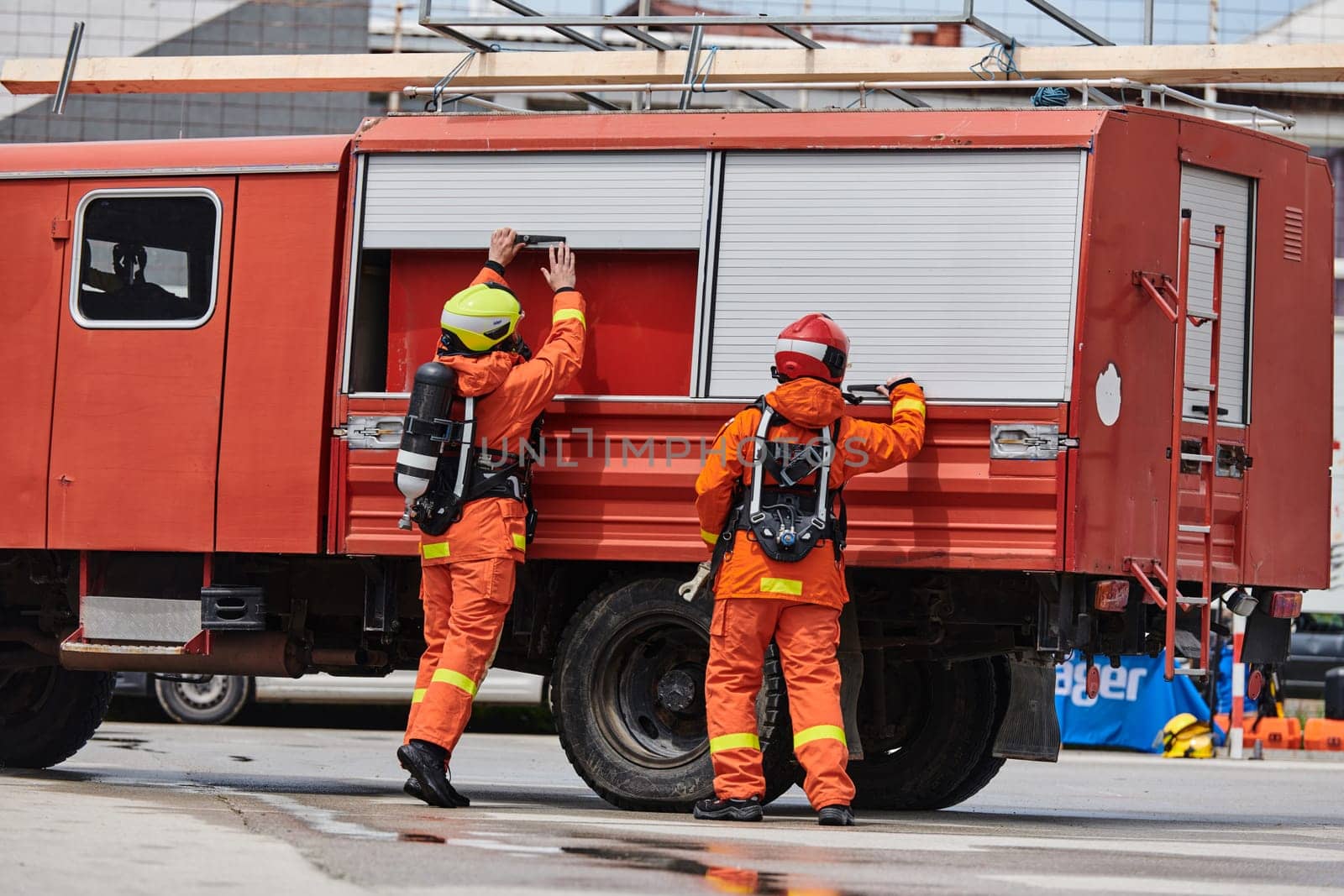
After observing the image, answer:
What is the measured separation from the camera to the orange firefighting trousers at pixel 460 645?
797 cm

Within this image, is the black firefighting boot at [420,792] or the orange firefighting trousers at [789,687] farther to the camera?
the black firefighting boot at [420,792]

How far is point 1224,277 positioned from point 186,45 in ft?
41.3

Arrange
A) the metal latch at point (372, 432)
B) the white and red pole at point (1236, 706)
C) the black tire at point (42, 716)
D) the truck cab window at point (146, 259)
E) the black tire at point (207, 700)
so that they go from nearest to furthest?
the metal latch at point (372, 432)
the truck cab window at point (146, 259)
the black tire at point (42, 716)
the white and red pole at point (1236, 706)
the black tire at point (207, 700)

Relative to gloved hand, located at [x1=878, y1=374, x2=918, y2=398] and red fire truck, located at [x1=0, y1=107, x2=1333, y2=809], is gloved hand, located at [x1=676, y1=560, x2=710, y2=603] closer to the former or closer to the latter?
red fire truck, located at [x1=0, y1=107, x2=1333, y2=809]

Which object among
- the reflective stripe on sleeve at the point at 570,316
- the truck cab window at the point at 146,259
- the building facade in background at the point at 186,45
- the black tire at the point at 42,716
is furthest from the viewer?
the building facade in background at the point at 186,45

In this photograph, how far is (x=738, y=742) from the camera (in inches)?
304

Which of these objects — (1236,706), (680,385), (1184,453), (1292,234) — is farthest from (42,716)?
(1236,706)

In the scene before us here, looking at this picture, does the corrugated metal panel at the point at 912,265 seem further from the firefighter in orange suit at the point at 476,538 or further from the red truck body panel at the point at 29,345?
→ the red truck body panel at the point at 29,345

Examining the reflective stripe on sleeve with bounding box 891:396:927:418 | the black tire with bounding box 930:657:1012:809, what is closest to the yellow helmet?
the reflective stripe on sleeve with bounding box 891:396:927:418

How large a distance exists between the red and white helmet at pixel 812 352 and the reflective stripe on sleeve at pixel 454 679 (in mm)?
1709

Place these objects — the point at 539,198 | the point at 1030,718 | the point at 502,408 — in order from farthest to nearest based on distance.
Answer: the point at 1030,718
the point at 539,198
the point at 502,408

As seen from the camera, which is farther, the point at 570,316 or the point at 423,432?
the point at 570,316

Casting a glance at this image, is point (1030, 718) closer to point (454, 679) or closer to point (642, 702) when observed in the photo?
point (642, 702)

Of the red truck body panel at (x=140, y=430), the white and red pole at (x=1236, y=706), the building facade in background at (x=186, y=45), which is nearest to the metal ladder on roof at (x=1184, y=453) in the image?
the red truck body panel at (x=140, y=430)
